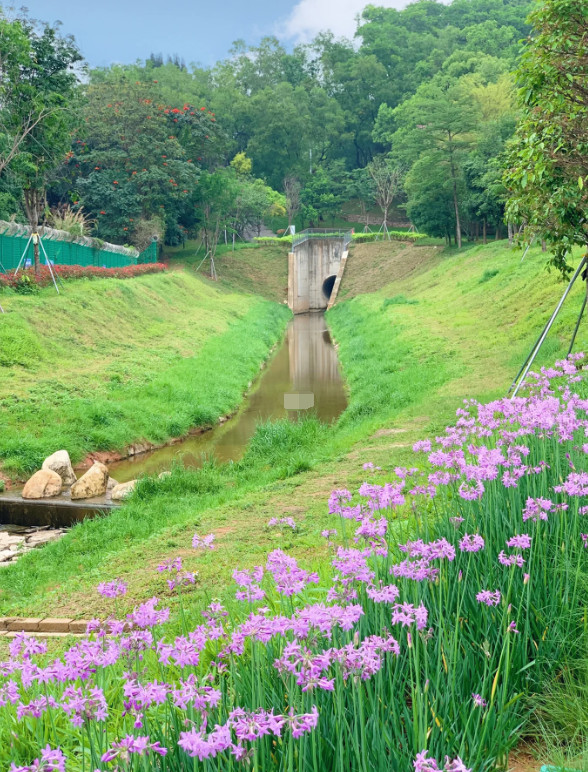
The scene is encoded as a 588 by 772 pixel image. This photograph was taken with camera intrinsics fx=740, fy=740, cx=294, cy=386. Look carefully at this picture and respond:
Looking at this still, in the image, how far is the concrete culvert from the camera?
5381cm

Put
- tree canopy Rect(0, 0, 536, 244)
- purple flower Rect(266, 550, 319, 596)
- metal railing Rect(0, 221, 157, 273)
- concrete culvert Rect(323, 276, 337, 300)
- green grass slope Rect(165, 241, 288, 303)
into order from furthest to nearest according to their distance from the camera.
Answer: concrete culvert Rect(323, 276, 337, 300)
green grass slope Rect(165, 241, 288, 303)
tree canopy Rect(0, 0, 536, 244)
metal railing Rect(0, 221, 157, 273)
purple flower Rect(266, 550, 319, 596)

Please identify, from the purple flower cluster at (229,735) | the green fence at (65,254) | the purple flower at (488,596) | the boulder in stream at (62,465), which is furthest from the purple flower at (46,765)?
the green fence at (65,254)

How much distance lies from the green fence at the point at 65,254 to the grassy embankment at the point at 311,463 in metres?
11.2

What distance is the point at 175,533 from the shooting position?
8.23 metres

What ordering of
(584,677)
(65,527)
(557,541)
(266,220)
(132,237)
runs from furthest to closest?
(266,220) < (132,237) < (65,527) < (557,541) < (584,677)

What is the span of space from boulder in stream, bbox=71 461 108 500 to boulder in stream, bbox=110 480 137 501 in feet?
0.74

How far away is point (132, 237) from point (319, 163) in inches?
1684

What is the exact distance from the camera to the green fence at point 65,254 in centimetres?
2339

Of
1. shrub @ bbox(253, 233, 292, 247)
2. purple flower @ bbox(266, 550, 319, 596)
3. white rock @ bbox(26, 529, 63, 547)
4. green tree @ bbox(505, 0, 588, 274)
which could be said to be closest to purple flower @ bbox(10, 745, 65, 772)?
purple flower @ bbox(266, 550, 319, 596)

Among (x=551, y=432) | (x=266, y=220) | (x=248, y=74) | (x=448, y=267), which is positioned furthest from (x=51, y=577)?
(x=248, y=74)

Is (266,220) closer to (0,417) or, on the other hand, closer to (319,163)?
(319,163)

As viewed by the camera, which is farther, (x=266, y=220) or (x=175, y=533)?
(x=266, y=220)

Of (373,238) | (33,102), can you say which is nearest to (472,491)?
(33,102)

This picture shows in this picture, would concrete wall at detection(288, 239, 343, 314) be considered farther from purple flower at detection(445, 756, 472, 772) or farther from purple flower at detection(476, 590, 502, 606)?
purple flower at detection(445, 756, 472, 772)
